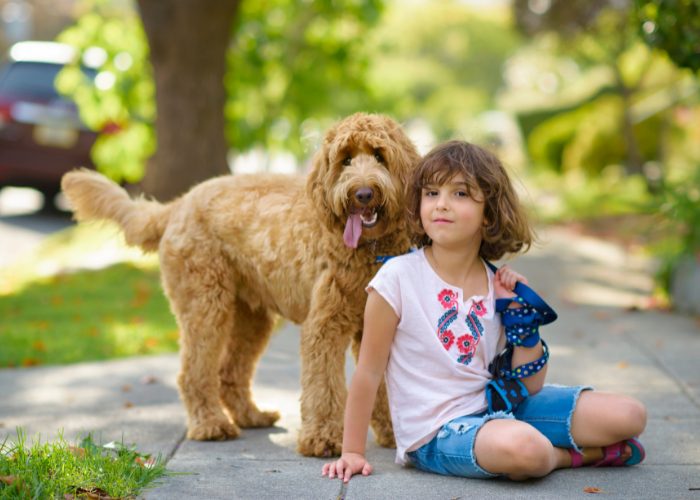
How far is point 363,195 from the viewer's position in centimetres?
390

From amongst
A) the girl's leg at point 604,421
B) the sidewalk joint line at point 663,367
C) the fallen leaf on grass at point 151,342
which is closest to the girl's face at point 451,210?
the girl's leg at point 604,421

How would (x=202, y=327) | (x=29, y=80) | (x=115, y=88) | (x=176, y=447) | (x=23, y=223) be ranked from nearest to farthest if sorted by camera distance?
(x=176, y=447)
(x=202, y=327)
(x=115, y=88)
(x=29, y=80)
(x=23, y=223)

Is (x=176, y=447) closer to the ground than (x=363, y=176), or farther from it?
closer to the ground

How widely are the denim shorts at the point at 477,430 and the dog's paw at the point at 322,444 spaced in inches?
14.6

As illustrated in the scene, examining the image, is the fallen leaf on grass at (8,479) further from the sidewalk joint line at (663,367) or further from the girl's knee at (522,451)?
the sidewalk joint line at (663,367)

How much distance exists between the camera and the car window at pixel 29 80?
43.3 feet

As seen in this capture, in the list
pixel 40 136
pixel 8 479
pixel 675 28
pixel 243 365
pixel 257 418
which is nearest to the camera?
pixel 8 479

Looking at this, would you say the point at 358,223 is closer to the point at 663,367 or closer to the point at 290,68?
the point at 663,367

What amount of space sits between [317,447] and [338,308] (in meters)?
0.63

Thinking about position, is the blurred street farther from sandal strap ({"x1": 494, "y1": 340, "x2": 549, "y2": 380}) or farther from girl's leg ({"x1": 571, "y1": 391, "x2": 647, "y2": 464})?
girl's leg ({"x1": 571, "y1": 391, "x2": 647, "y2": 464})

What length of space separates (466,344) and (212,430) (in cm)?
144

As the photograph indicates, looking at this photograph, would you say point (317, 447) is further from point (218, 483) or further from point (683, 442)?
point (683, 442)

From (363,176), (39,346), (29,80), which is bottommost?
(39,346)

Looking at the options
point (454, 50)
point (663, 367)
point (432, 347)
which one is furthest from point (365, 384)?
point (454, 50)
